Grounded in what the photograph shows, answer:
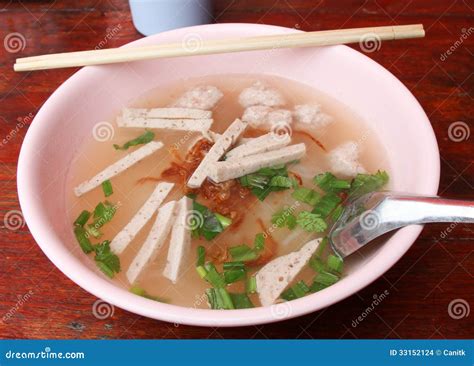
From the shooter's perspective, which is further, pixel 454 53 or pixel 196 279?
pixel 454 53

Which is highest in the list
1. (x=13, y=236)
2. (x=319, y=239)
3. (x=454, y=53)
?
(x=454, y=53)

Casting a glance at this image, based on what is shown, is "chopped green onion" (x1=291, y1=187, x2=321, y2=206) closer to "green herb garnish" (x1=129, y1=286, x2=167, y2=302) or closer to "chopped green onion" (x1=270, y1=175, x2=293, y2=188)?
"chopped green onion" (x1=270, y1=175, x2=293, y2=188)

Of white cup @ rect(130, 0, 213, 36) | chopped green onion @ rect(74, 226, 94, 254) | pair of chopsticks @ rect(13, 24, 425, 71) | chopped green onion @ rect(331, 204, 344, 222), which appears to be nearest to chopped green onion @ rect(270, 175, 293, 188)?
chopped green onion @ rect(331, 204, 344, 222)

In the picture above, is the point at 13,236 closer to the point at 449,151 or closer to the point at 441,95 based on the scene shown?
the point at 449,151

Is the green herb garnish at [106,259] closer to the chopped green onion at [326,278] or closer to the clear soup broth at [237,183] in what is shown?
the clear soup broth at [237,183]

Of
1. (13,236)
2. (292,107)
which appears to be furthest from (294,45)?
(13,236)

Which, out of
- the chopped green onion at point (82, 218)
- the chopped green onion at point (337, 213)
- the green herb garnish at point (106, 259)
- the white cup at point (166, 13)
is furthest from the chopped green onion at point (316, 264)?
the white cup at point (166, 13)
